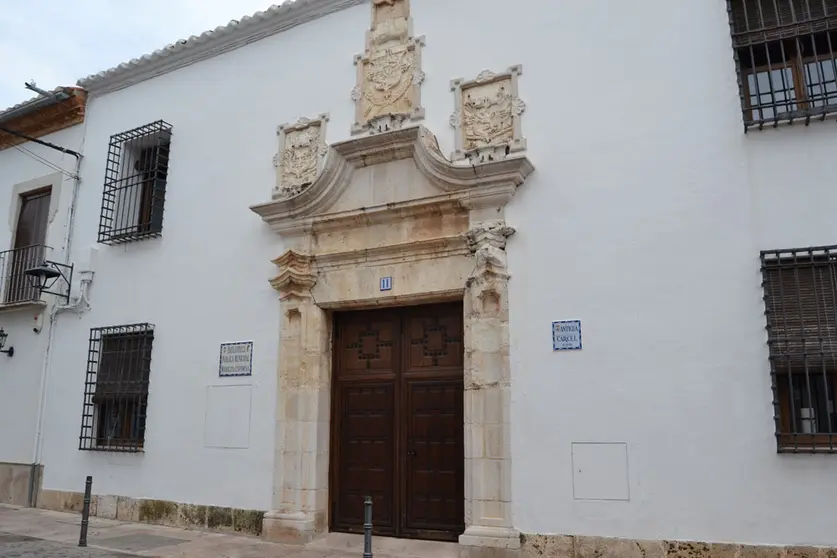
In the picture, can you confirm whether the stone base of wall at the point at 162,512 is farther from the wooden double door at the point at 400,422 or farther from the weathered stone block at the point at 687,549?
the weathered stone block at the point at 687,549

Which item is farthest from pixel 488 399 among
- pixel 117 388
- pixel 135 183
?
pixel 135 183

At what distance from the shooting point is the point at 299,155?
7.75m

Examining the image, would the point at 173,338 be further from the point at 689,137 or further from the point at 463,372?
the point at 689,137

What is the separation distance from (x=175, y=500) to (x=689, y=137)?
253 inches

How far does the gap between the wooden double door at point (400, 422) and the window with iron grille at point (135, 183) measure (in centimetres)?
346

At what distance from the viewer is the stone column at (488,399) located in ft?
19.5

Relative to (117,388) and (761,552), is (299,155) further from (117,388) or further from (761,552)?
(761,552)

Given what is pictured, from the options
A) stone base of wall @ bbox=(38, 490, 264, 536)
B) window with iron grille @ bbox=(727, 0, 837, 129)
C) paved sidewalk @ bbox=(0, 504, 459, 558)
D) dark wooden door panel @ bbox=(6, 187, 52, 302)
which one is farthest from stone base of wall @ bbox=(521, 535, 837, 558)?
dark wooden door panel @ bbox=(6, 187, 52, 302)

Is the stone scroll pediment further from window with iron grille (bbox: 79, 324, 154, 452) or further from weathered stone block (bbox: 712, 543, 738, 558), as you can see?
weathered stone block (bbox: 712, 543, 738, 558)

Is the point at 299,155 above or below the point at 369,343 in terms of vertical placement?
above

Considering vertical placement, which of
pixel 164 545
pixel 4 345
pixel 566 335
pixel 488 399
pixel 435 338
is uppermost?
pixel 4 345

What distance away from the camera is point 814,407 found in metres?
5.15

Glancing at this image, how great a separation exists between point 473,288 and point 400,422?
153 cm

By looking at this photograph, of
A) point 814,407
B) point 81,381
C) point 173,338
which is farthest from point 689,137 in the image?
point 81,381
